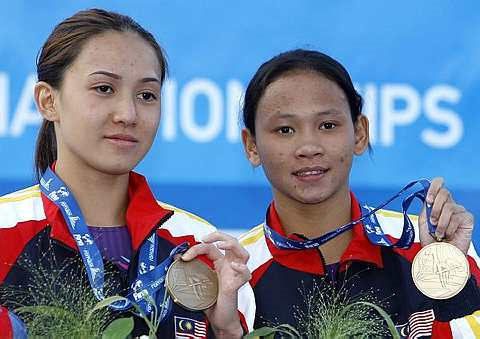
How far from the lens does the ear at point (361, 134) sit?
2520 millimetres

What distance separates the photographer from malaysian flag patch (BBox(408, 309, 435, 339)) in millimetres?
2182

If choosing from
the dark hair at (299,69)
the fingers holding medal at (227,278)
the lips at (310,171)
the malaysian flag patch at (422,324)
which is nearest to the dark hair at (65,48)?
the dark hair at (299,69)

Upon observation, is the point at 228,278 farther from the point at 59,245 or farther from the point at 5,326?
the point at 5,326

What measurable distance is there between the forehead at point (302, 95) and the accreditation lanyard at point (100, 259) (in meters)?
0.47

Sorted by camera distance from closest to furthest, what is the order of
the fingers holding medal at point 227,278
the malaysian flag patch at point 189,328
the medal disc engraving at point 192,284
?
the medal disc engraving at point 192,284, the fingers holding medal at point 227,278, the malaysian flag patch at point 189,328

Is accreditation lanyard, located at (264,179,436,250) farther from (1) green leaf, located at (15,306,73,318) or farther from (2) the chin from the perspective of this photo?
(1) green leaf, located at (15,306,73,318)

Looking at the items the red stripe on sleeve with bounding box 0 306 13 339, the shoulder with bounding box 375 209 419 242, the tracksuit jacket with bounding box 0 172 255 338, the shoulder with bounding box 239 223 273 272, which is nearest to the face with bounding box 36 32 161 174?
the tracksuit jacket with bounding box 0 172 255 338

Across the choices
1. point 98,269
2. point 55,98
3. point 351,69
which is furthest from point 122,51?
point 351,69

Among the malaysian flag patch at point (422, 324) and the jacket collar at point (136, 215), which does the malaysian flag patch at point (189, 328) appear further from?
the malaysian flag patch at point (422, 324)

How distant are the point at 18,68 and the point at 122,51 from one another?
1093 mm

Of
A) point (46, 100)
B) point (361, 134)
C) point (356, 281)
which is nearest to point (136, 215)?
point (46, 100)

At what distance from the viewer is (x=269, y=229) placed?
94.9 inches

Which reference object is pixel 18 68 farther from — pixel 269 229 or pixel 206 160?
pixel 269 229

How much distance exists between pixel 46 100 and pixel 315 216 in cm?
71
